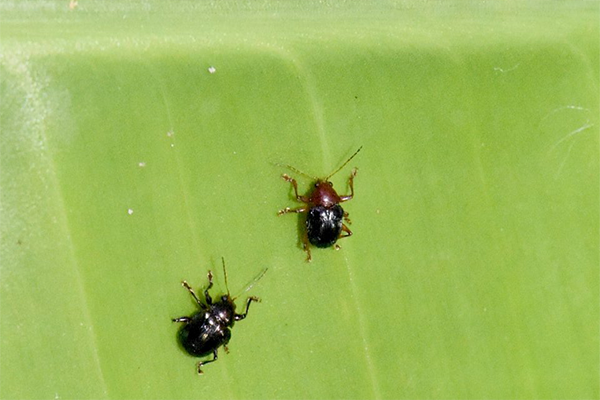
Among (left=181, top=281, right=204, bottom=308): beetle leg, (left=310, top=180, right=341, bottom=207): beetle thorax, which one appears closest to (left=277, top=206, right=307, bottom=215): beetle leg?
(left=310, top=180, right=341, bottom=207): beetle thorax

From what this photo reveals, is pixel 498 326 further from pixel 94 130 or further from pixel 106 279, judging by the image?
pixel 94 130

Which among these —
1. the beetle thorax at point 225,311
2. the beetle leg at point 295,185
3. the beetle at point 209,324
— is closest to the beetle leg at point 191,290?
the beetle at point 209,324

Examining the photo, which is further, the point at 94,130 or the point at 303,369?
the point at 303,369

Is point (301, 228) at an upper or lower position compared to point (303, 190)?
lower

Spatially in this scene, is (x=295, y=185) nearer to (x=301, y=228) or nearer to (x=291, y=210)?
(x=291, y=210)

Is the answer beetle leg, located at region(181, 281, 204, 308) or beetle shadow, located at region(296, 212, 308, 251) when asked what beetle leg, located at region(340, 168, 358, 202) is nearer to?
beetle shadow, located at region(296, 212, 308, 251)

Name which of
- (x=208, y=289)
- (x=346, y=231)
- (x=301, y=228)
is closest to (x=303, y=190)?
(x=301, y=228)

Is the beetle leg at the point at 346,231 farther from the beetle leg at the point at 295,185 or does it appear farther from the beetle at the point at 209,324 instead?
the beetle at the point at 209,324

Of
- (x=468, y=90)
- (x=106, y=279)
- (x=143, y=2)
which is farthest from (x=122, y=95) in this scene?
(x=468, y=90)
